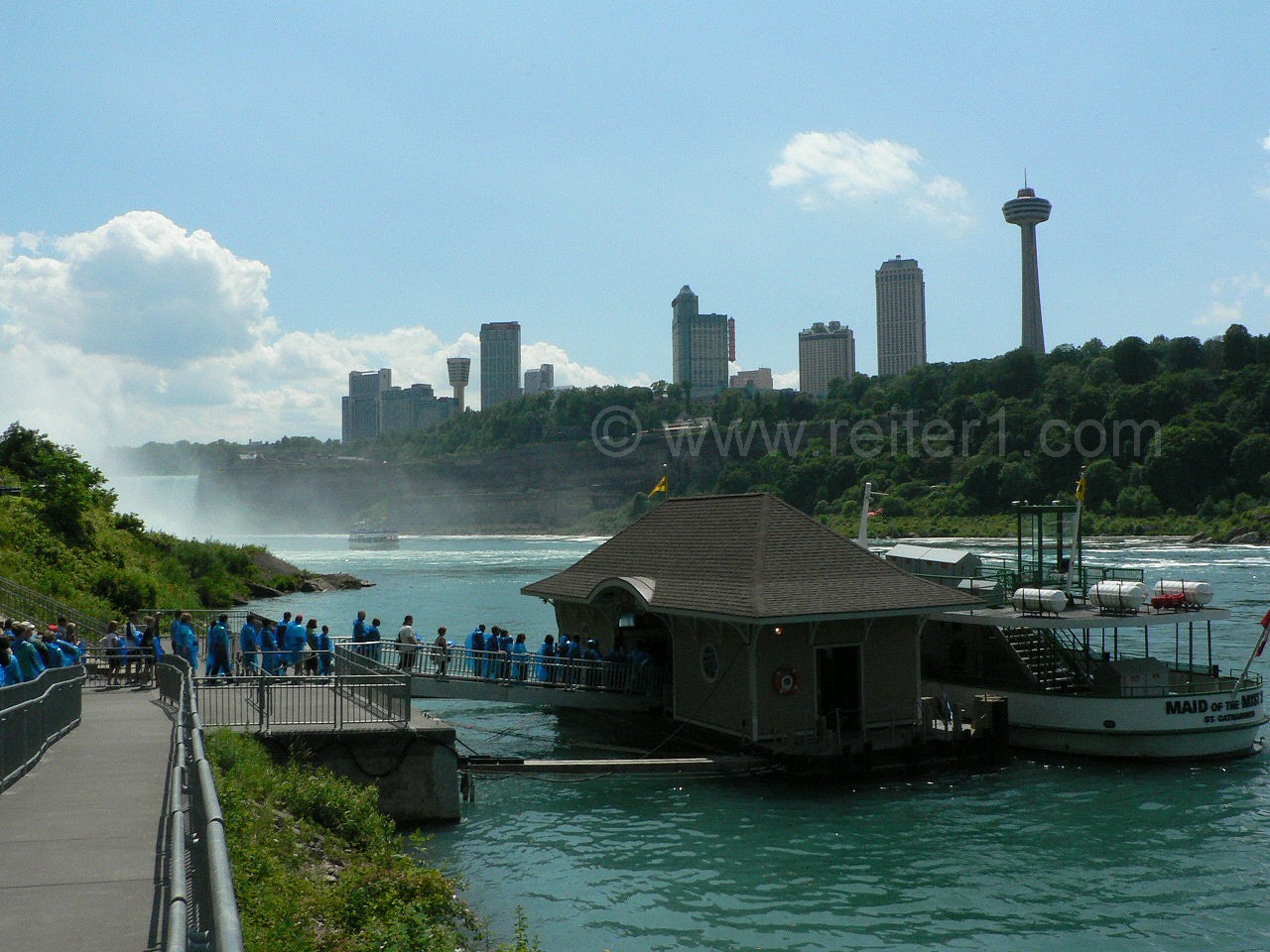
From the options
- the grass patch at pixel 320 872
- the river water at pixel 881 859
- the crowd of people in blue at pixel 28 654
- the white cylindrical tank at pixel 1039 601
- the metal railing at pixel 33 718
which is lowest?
the river water at pixel 881 859

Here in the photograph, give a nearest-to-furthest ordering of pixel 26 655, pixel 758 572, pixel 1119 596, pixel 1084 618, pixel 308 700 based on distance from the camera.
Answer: pixel 26 655 < pixel 308 700 < pixel 758 572 < pixel 1084 618 < pixel 1119 596

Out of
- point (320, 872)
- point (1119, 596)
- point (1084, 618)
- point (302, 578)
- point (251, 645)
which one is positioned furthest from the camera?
point (302, 578)

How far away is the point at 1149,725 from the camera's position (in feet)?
69.7

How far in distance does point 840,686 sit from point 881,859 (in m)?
5.18

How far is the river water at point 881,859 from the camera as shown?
1354 cm

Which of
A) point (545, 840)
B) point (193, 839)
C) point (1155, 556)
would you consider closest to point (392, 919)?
point (193, 839)

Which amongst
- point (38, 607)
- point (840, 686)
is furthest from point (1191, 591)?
point (38, 607)

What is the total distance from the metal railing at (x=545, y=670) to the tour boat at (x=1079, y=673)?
6.00 m

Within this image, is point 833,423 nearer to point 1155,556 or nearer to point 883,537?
point 883,537

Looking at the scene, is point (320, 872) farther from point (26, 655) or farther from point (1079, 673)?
point (1079, 673)

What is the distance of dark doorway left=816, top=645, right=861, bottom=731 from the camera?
20.8 meters

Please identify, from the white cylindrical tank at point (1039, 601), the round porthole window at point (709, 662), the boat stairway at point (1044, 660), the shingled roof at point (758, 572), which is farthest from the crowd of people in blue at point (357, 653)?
the boat stairway at point (1044, 660)

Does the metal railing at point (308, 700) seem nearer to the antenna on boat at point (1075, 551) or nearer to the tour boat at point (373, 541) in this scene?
the antenna on boat at point (1075, 551)

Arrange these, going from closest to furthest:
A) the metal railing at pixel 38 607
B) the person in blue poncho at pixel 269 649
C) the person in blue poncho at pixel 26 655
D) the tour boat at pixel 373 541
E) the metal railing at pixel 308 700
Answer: the person in blue poncho at pixel 26 655 < the metal railing at pixel 308 700 < the person in blue poncho at pixel 269 649 < the metal railing at pixel 38 607 < the tour boat at pixel 373 541
